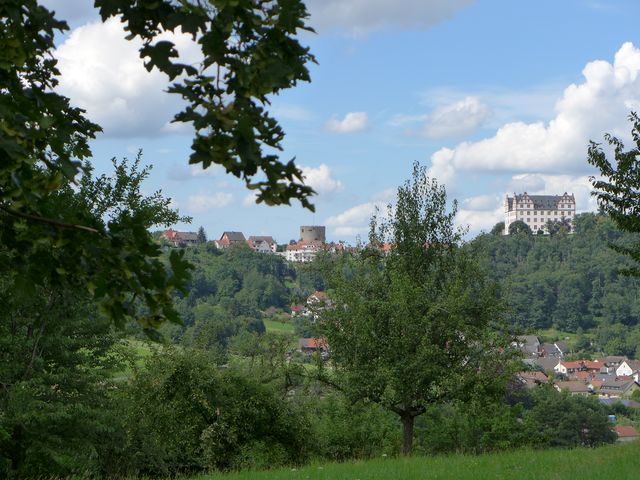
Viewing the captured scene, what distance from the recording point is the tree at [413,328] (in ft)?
85.2

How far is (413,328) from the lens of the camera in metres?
26.5

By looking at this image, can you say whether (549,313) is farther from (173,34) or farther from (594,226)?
(173,34)

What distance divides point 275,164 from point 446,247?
2550 centimetres

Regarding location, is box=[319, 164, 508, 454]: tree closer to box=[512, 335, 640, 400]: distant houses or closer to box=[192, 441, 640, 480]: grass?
box=[192, 441, 640, 480]: grass

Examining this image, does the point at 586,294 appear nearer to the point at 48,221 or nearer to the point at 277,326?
the point at 277,326

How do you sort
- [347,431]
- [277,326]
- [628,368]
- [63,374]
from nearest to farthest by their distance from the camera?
1. [63,374]
2. [347,431]
3. [277,326]
4. [628,368]

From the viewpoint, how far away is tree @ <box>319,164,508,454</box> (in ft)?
85.2

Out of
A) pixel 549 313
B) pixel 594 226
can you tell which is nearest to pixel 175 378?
pixel 549 313

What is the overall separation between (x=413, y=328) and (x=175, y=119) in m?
23.4

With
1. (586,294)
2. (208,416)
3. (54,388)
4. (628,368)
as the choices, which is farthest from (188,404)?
(586,294)

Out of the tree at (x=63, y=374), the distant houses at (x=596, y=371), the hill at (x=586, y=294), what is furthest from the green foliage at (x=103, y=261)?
the hill at (x=586, y=294)

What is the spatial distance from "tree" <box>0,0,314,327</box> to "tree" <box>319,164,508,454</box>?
21666 mm

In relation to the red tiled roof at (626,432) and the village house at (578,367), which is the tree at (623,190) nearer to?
the red tiled roof at (626,432)

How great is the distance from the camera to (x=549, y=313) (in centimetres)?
17062
